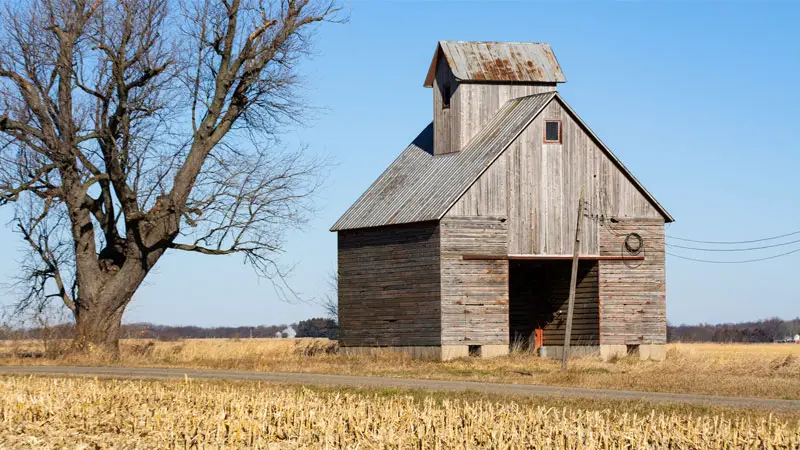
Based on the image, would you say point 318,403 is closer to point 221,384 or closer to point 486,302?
point 221,384

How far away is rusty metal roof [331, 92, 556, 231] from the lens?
1540 inches

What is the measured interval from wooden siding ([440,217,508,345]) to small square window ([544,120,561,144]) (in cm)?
368

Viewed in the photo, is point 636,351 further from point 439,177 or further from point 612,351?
point 439,177

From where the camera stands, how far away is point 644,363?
37031mm

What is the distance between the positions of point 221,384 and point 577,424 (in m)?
10.5

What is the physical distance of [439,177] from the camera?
41344 mm

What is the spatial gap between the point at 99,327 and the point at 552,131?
17.5 meters

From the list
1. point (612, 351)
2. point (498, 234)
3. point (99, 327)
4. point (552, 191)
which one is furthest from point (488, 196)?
point (99, 327)

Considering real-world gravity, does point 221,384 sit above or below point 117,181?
below

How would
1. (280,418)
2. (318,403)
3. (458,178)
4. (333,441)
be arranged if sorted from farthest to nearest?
(458,178)
(318,403)
(280,418)
(333,441)

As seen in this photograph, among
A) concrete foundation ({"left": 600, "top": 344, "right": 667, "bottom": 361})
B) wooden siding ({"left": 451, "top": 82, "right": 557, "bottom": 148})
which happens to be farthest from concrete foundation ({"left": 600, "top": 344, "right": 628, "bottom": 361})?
wooden siding ({"left": 451, "top": 82, "right": 557, "bottom": 148})

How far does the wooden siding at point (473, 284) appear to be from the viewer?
125 feet

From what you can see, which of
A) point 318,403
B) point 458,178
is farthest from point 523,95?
point 318,403

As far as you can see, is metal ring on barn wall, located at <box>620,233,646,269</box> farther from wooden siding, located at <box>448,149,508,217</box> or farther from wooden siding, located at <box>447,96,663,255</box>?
wooden siding, located at <box>448,149,508,217</box>
